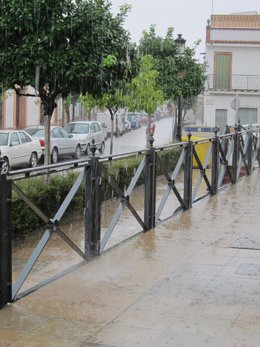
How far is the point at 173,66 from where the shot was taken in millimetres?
23281

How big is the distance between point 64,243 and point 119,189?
109 cm

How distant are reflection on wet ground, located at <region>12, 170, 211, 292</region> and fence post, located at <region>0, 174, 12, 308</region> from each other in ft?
2.10

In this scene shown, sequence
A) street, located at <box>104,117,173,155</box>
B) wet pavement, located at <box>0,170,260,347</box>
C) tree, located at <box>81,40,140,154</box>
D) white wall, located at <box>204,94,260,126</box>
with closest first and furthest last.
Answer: wet pavement, located at <box>0,170,260,347</box>, tree, located at <box>81,40,140,154</box>, street, located at <box>104,117,173,155</box>, white wall, located at <box>204,94,260,126</box>

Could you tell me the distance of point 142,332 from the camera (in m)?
4.64

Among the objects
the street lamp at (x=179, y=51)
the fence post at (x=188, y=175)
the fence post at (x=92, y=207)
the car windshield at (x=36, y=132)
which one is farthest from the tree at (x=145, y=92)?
the fence post at (x=92, y=207)

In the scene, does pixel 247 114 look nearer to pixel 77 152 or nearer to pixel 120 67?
pixel 77 152

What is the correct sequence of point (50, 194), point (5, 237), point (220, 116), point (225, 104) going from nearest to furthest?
point (5, 237) → point (50, 194) → point (225, 104) → point (220, 116)

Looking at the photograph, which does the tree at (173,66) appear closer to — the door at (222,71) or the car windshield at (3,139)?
the car windshield at (3,139)

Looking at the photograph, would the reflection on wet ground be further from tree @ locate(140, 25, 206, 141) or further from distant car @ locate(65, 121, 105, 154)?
distant car @ locate(65, 121, 105, 154)

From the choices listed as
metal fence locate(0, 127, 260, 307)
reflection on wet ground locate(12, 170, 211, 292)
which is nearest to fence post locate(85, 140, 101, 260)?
metal fence locate(0, 127, 260, 307)

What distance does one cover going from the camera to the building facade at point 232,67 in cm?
4038

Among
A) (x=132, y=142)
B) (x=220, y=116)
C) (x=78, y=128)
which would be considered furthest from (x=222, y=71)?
(x=78, y=128)

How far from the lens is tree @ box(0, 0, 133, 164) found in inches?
423

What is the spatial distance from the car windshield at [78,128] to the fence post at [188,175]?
18741 millimetres
